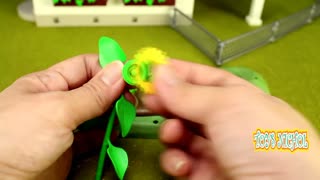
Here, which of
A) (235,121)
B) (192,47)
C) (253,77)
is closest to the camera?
(235,121)

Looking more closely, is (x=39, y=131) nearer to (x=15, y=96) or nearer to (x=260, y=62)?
(x=15, y=96)

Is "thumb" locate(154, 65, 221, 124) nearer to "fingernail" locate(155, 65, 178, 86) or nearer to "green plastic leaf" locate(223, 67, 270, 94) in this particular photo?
"fingernail" locate(155, 65, 178, 86)

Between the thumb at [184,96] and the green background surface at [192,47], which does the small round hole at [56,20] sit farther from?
the thumb at [184,96]

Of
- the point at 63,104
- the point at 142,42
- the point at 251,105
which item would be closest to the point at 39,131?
the point at 63,104

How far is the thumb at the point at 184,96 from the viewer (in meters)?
0.34

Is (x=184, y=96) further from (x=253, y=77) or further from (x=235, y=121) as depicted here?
(x=253, y=77)

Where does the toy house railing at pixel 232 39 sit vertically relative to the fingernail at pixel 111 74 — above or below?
below

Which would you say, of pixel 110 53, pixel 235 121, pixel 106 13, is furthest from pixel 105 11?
pixel 235 121

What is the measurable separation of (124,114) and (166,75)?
0.20 feet

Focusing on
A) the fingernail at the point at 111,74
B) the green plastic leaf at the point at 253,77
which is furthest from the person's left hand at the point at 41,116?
the green plastic leaf at the point at 253,77

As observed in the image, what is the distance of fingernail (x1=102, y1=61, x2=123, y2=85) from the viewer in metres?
0.38

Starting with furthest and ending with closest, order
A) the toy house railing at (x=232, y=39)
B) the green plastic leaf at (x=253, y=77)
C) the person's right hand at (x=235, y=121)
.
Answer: the toy house railing at (x=232, y=39)
the green plastic leaf at (x=253, y=77)
the person's right hand at (x=235, y=121)

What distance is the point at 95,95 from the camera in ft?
1.20

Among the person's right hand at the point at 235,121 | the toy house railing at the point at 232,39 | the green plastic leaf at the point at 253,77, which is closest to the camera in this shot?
the person's right hand at the point at 235,121
